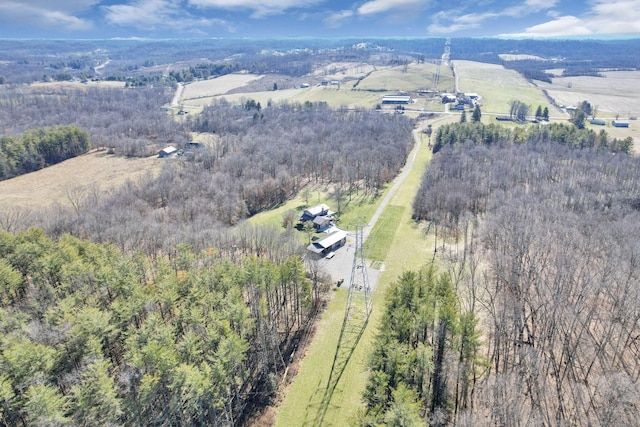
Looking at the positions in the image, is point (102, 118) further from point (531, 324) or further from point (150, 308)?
point (531, 324)

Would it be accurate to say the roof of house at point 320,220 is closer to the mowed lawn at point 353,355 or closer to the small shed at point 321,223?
the small shed at point 321,223

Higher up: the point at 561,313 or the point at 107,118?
the point at 107,118

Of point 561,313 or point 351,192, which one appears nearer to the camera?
point 561,313

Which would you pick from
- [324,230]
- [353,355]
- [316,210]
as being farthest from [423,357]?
[316,210]

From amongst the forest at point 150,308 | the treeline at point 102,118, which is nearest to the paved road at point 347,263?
the forest at point 150,308

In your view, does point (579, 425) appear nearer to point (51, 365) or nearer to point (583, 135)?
point (51, 365)

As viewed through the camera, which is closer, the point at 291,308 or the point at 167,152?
the point at 291,308

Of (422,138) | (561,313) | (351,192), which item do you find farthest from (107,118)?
(561,313)
